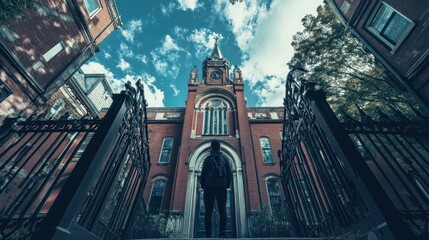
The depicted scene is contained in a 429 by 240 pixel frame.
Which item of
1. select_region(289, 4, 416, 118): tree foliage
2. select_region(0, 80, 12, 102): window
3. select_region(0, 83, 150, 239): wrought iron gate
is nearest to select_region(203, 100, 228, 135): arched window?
Result: select_region(289, 4, 416, 118): tree foliage

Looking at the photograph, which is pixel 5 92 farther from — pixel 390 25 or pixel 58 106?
pixel 390 25

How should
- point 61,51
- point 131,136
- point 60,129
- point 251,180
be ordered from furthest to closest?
point 251,180, point 61,51, point 131,136, point 60,129

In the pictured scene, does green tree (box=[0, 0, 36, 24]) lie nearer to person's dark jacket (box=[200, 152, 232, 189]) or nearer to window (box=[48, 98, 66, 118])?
person's dark jacket (box=[200, 152, 232, 189])

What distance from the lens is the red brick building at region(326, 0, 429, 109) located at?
5887mm

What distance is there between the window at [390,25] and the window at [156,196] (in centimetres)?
1470

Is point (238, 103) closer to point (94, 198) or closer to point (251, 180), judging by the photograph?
point (251, 180)

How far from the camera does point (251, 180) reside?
41.7 ft

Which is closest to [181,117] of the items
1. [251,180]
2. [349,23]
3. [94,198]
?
[251,180]

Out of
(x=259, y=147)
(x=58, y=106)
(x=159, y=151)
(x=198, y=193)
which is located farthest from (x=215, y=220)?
(x=58, y=106)

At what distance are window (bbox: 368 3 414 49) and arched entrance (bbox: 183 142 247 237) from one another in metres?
10.1

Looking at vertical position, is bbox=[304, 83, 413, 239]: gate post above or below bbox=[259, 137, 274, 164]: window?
below

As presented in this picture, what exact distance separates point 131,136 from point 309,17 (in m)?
11.6

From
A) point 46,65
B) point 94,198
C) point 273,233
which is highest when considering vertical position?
point 46,65

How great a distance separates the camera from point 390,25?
280 inches
